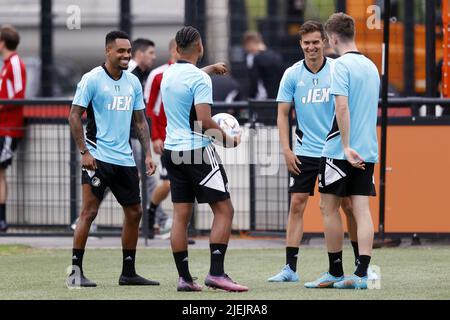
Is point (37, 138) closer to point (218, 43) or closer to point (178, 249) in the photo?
point (178, 249)

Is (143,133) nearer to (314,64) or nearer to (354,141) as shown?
(314,64)

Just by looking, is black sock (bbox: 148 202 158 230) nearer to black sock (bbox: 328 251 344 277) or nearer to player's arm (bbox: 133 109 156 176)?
player's arm (bbox: 133 109 156 176)

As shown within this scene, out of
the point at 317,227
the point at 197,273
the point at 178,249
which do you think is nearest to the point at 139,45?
the point at 317,227

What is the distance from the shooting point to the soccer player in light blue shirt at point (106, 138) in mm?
9727

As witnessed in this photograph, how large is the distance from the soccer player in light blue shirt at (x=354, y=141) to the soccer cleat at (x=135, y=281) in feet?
4.79

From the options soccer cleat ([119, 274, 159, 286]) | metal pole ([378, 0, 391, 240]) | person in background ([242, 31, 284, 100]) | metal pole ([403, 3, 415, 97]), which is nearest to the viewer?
soccer cleat ([119, 274, 159, 286])

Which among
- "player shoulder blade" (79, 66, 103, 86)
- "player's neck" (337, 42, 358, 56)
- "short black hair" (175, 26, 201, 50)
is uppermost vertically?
"short black hair" (175, 26, 201, 50)

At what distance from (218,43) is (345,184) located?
44.1 feet

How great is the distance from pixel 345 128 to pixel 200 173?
108 centimetres

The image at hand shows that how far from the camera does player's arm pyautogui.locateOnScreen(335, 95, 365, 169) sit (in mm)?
9094

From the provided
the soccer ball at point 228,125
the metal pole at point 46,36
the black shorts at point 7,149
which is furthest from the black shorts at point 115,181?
the metal pole at point 46,36

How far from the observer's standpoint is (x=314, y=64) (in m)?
10.2

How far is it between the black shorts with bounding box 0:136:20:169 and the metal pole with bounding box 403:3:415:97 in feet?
17.9

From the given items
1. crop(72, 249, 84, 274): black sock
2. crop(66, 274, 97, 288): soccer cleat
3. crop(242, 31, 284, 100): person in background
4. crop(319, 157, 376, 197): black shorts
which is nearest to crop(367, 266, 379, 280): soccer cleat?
crop(319, 157, 376, 197): black shorts
